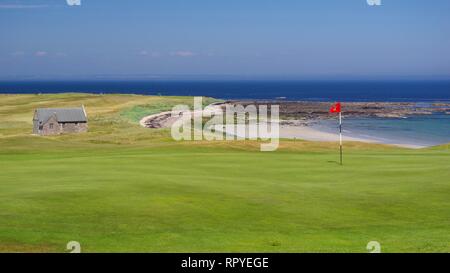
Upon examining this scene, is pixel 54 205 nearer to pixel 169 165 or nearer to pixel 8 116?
pixel 169 165

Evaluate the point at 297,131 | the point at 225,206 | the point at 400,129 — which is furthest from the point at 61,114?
the point at 225,206

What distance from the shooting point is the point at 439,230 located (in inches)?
744

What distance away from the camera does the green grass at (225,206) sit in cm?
1717

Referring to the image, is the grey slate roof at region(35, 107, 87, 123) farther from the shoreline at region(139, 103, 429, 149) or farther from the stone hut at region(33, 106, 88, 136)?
the shoreline at region(139, 103, 429, 149)

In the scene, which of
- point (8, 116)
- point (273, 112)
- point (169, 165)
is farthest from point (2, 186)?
point (273, 112)

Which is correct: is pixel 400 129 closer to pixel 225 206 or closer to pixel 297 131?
pixel 297 131

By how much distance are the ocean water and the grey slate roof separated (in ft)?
128

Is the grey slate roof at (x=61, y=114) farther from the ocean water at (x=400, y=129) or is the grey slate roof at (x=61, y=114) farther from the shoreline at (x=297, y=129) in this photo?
the ocean water at (x=400, y=129)

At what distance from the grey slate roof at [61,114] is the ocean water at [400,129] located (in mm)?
38953

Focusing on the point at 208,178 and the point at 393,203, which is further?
the point at 208,178

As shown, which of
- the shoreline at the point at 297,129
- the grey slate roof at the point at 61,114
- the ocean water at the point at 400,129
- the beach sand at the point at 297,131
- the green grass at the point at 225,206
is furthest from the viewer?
the grey slate roof at the point at 61,114

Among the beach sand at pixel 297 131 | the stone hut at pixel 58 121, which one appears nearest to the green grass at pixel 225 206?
the beach sand at pixel 297 131

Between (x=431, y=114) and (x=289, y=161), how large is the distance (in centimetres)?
10795
